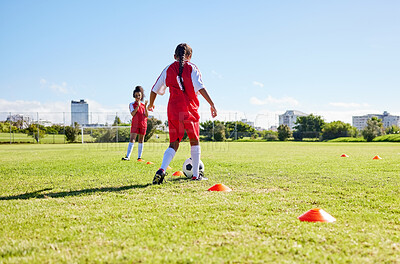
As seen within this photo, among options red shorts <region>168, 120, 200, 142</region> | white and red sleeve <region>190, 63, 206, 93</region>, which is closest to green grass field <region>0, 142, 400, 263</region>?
red shorts <region>168, 120, 200, 142</region>

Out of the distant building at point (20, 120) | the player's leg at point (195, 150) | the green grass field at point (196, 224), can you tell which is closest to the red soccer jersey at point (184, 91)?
the player's leg at point (195, 150)

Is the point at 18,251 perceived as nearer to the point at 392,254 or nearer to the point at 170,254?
the point at 170,254

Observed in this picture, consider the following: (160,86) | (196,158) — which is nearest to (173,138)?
(196,158)

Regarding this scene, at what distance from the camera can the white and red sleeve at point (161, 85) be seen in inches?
198

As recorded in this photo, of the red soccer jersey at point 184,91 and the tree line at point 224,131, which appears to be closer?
the red soccer jersey at point 184,91

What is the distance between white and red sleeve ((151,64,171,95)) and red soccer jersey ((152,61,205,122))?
40 millimetres

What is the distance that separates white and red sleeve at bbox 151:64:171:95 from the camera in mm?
5042

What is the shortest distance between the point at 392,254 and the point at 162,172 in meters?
3.27

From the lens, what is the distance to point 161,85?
5.09m

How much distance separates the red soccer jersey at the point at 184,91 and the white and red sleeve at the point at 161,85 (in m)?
0.04

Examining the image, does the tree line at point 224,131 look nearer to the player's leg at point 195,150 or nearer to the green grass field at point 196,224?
the player's leg at point 195,150

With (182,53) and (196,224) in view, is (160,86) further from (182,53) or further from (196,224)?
(196,224)

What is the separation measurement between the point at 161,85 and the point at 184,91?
17.3 inches

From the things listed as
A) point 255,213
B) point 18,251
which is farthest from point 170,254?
point 255,213
